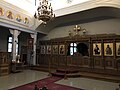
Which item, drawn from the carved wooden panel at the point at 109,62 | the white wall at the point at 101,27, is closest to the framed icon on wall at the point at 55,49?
the white wall at the point at 101,27

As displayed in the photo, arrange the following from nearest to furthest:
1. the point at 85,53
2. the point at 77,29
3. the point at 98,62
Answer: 1. the point at 98,62
2. the point at 85,53
3. the point at 77,29

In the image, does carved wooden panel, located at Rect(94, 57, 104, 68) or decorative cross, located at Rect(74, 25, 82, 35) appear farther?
decorative cross, located at Rect(74, 25, 82, 35)

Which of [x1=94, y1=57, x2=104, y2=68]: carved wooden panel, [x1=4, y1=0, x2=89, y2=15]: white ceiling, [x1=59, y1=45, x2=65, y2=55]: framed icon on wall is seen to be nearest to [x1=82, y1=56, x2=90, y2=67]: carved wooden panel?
[x1=94, y1=57, x2=104, y2=68]: carved wooden panel

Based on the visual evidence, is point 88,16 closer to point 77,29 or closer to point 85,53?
point 77,29

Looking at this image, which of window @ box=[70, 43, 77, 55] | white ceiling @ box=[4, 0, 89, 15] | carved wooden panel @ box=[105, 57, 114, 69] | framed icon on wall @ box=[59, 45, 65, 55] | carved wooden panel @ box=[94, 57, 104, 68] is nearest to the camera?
carved wooden panel @ box=[105, 57, 114, 69]

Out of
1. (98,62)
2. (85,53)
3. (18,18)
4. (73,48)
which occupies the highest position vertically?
(18,18)

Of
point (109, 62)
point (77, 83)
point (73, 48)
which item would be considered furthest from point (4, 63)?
point (109, 62)

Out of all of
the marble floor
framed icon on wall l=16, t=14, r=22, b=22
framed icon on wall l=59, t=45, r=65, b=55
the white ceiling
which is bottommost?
the marble floor

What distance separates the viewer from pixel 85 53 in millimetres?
11297

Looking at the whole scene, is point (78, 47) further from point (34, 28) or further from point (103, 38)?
point (34, 28)

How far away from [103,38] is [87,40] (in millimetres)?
1363

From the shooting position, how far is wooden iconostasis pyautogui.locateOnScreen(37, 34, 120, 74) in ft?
29.8

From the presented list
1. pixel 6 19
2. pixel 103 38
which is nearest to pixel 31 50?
pixel 6 19

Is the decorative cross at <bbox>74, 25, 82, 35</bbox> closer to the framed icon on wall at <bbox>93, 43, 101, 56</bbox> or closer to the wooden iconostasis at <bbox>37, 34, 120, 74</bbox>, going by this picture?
the wooden iconostasis at <bbox>37, 34, 120, 74</bbox>
